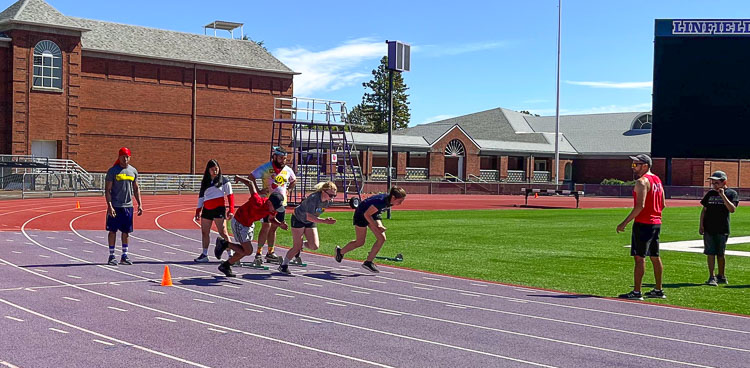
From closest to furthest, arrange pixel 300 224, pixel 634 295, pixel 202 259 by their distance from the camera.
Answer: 1. pixel 634 295
2. pixel 300 224
3. pixel 202 259

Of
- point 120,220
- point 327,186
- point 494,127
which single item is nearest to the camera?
point 327,186

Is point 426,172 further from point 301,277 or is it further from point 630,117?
point 301,277

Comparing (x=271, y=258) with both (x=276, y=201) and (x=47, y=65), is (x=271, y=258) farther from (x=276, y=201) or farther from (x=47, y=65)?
(x=47, y=65)

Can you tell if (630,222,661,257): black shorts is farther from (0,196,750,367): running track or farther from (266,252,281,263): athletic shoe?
(266,252,281,263): athletic shoe

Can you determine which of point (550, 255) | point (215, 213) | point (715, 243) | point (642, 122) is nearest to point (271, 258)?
point (215, 213)

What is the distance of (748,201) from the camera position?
58.8 m

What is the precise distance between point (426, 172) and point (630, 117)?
28.1 m

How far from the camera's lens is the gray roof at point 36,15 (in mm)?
49312

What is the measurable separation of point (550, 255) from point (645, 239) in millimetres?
6665

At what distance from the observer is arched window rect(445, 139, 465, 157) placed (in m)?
75.8

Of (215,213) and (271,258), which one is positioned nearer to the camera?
(215,213)

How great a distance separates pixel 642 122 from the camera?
86875 millimetres

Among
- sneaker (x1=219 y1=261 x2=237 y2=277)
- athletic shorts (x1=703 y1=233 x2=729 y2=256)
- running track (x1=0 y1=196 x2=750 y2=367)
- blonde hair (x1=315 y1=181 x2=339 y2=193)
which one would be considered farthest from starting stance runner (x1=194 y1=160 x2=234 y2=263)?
athletic shorts (x1=703 y1=233 x2=729 y2=256)

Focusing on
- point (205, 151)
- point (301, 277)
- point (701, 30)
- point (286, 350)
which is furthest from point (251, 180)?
point (205, 151)
